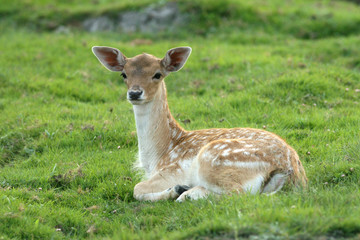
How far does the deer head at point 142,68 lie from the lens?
6734 mm

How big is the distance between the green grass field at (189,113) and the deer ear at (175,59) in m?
1.54

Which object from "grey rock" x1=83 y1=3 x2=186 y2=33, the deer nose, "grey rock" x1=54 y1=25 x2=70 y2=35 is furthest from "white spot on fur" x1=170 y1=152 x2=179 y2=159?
"grey rock" x1=54 y1=25 x2=70 y2=35

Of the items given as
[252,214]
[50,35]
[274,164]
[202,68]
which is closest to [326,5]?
[202,68]

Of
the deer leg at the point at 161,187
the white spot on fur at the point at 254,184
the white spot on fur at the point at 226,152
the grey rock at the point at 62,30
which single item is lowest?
the deer leg at the point at 161,187

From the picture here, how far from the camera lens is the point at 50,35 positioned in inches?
603

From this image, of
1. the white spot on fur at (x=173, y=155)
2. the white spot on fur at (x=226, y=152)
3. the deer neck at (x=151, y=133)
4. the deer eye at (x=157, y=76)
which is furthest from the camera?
the deer neck at (x=151, y=133)

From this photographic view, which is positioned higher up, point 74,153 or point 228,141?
→ point 228,141

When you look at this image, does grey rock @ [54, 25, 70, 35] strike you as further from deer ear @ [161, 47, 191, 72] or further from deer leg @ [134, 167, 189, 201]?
deer leg @ [134, 167, 189, 201]

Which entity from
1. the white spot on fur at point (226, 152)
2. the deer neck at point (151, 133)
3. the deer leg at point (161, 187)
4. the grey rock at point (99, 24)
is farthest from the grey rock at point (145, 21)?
the white spot on fur at point (226, 152)

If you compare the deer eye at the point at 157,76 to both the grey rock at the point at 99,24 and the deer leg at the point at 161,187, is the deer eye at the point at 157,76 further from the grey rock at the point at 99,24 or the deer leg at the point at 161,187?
the grey rock at the point at 99,24

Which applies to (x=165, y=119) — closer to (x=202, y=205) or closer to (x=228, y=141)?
(x=228, y=141)

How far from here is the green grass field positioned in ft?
17.1

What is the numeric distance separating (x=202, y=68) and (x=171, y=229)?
7.15 metres

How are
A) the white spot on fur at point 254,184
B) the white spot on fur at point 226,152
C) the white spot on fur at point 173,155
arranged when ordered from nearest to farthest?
the white spot on fur at point 254,184, the white spot on fur at point 226,152, the white spot on fur at point 173,155
